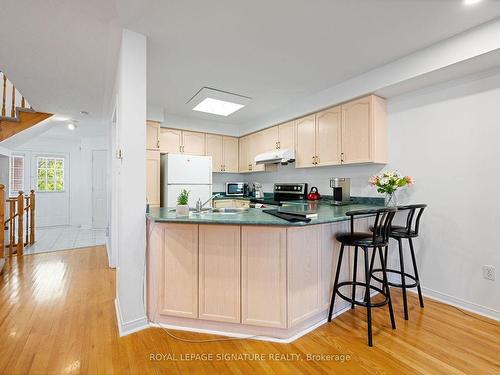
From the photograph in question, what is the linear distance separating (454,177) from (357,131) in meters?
1.09

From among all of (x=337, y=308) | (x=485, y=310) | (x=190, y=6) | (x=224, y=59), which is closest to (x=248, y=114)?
(x=224, y=59)

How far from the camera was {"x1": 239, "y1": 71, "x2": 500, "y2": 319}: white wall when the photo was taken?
227cm

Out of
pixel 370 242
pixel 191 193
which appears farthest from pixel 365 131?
pixel 191 193

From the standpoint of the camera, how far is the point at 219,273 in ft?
6.46

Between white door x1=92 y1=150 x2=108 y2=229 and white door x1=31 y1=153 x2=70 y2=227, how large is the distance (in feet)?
3.22

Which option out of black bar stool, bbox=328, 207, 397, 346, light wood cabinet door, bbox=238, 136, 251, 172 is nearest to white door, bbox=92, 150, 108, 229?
light wood cabinet door, bbox=238, 136, 251, 172

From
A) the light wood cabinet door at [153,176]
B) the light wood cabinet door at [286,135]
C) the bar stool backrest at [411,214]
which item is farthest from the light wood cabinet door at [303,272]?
the light wood cabinet door at [153,176]

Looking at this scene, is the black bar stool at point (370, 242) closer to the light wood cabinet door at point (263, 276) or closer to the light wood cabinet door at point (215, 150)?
the light wood cabinet door at point (263, 276)

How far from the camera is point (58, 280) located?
308 cm

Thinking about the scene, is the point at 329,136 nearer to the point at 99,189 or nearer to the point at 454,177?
the point at 454,177

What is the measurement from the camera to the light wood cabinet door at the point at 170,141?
4.32 m

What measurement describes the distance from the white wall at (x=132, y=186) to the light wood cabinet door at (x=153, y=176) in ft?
6.34

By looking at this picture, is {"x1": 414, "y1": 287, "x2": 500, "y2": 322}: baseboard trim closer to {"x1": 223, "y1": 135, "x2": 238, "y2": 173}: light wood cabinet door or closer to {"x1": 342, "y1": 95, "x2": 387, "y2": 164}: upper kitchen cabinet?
{"x1": 342, "y1": 95, "x2": 387, "y2": 164}: upper kitchen cabinet

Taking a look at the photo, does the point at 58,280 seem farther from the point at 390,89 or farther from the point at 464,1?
the point at 464,1
